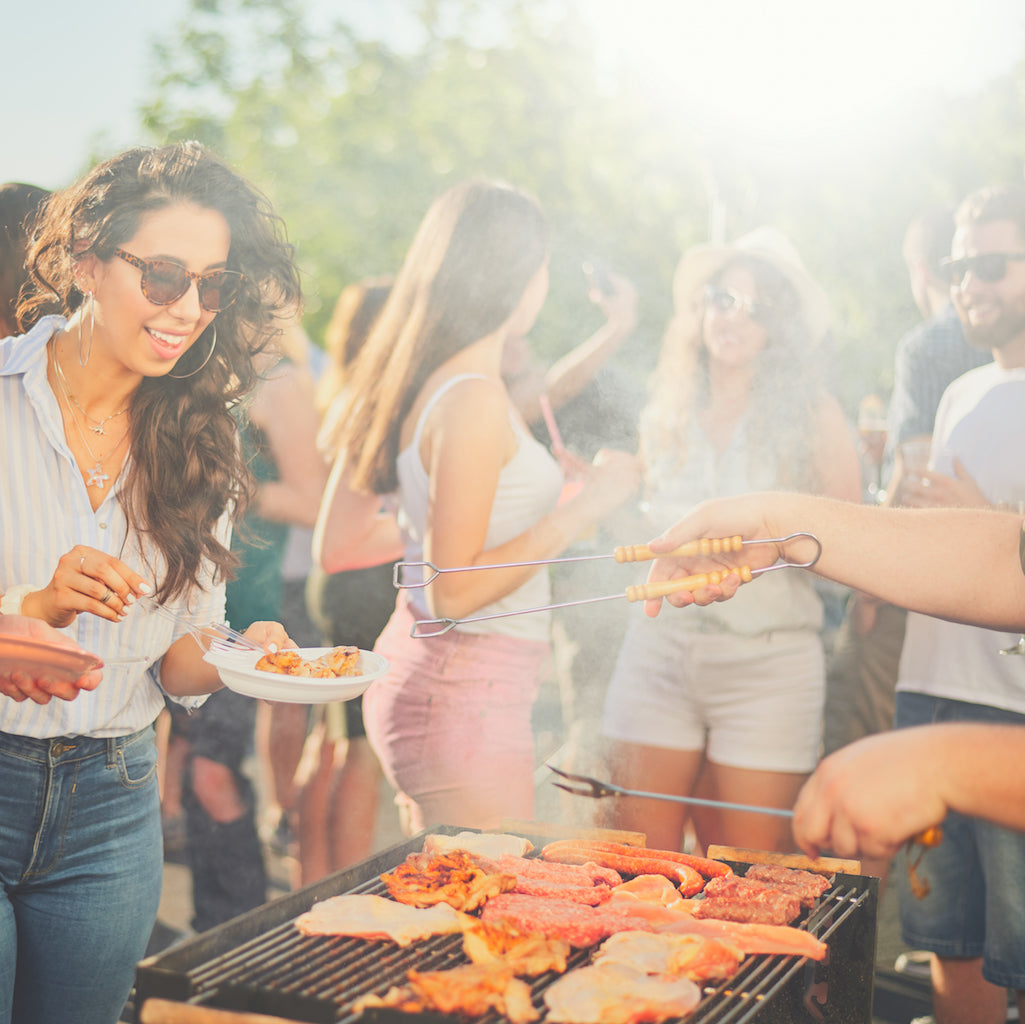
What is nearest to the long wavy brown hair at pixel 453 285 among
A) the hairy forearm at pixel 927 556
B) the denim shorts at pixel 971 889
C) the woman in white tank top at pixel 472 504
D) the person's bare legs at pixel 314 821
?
the woman in white tank top at pixel 472 504

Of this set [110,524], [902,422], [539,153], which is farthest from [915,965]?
[539,153]

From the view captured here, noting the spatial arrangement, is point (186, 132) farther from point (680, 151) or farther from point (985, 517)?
point (985, 517)

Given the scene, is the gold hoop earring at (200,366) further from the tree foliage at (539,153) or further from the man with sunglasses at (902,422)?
the man with sunglasses at (902,422)

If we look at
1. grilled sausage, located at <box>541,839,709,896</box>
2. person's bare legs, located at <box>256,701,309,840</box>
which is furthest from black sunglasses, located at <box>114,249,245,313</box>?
person's bare legs, located at <box>256,701,309,840</box>

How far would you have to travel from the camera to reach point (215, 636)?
76.6 inches

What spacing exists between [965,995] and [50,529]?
2600 mm

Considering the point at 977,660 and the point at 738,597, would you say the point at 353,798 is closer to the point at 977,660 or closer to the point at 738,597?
the point at 738,597

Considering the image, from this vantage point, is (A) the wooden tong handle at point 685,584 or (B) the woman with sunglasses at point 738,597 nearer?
(A) the wooden tong handle at point 685,584

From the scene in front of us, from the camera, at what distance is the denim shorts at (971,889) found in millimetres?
2574

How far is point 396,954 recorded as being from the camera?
1593mm

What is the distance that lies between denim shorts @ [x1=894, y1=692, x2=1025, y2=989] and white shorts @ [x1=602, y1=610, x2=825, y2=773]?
303mm

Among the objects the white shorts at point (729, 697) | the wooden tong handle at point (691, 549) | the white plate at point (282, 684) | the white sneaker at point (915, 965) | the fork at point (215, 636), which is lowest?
the white sneaker at point (915, 965)

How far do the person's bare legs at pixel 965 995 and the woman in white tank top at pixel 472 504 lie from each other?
1.27 metres

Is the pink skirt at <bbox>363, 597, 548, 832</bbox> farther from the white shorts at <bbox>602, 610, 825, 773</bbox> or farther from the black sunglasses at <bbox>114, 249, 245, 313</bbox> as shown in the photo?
the black sunglasses at <bbox>114, 249, 245, 313</bbox>
